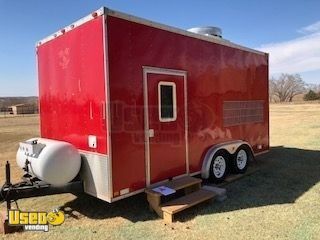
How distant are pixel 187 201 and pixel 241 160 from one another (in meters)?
2.83

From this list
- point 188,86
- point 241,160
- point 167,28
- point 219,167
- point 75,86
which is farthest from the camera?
point 241,160

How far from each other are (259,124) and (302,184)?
2.30 meters

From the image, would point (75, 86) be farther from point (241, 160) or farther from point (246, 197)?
point (241, 160)

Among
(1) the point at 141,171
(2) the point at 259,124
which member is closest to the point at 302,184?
(2) the point at 259,124

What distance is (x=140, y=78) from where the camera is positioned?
17.0 ft

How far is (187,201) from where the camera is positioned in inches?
204

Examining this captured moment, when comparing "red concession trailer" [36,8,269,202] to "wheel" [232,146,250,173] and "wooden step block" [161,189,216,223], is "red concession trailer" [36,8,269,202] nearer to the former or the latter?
"wheel" [232,146,250,173]

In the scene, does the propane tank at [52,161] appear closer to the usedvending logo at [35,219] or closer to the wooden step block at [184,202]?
the usedvending logo at [35,219]

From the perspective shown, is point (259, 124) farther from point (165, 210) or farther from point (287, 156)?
point (165, 210)

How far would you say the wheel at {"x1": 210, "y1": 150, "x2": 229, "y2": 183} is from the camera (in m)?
6.59

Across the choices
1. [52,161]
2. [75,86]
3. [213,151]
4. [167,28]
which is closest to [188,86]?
[167,28]

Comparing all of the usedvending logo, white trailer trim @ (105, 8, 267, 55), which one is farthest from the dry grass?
white trailer trim @ (105, 8, 267, 55)

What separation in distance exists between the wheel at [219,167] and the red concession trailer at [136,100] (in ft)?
0.07

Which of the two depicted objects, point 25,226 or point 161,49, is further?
point 161,49
